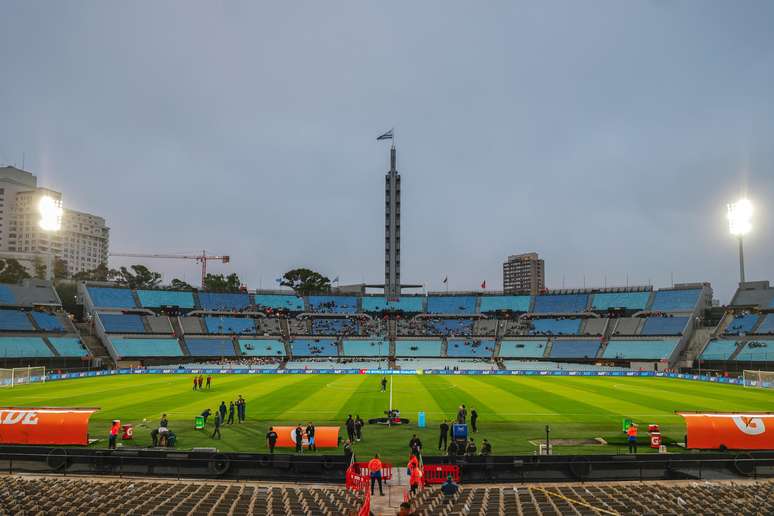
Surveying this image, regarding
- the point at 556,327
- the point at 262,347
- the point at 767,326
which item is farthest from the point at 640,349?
the point at 262,347

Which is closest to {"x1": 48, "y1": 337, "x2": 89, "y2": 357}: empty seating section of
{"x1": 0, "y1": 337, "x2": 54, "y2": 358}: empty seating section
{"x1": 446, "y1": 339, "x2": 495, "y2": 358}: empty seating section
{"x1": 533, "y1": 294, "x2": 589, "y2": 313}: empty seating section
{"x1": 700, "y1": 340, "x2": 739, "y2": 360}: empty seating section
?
{"x1": 0, "y1": 337, "x2": 54, "y2": 358}: empty seating section

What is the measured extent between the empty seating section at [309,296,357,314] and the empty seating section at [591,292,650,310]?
52557 millimetres

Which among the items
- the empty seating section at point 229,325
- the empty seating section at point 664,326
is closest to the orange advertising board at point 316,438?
the empty seating section at point 229,325

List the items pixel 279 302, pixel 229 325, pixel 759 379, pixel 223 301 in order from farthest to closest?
pixel 279 302 → pixel 223 301 → pixel 229 325 → pixel 759 379

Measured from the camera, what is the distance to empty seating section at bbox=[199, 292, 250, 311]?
11406cm

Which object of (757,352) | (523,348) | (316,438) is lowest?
(523,348)

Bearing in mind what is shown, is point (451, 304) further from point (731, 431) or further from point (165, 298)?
point (731, 431)

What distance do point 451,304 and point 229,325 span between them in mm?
49329

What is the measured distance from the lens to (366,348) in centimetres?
10675

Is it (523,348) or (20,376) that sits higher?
(523,348)

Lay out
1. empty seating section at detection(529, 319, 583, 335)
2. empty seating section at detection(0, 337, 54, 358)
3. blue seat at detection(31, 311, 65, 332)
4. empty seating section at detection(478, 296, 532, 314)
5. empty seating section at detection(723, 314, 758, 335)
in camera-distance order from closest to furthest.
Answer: empty seating section at detection(0, 337, 54, 358) → blue seat at detection(31, 311, 65, 332) → empty seating section at detection(723, 314, 758, 335) → empty seating section at detection(529, 319, 583, 335) → empty seating section at detection(478, 296, 532, 314)

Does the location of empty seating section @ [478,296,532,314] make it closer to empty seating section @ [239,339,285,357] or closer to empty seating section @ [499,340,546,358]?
empty seating section @ [499,340,546,358]

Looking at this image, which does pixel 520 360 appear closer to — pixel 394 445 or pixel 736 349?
pixel 736 349

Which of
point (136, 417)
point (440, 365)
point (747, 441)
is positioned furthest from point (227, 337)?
point (747, 441)
